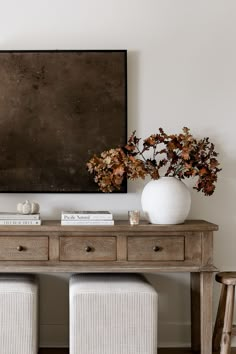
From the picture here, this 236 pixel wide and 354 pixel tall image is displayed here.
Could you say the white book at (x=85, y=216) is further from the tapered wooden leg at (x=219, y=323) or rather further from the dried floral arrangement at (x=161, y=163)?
the tapered wooden leg at (x=219, y=323)

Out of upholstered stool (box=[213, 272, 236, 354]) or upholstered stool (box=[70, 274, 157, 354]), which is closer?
upholstered stool (box=[70, 274, 157, 354])

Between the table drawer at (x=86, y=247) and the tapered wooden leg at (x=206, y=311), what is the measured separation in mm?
504

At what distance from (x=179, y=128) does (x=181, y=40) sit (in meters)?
0.56

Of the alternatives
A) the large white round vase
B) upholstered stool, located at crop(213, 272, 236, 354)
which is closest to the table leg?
upholstered stool, located at crop(213, 272, 236, 354)

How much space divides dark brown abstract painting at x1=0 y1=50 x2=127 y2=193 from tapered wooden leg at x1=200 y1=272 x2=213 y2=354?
88 centimetres

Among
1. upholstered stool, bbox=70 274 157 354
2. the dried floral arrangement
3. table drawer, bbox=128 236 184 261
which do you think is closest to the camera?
upholstered stool, bbox=70 274 157 354

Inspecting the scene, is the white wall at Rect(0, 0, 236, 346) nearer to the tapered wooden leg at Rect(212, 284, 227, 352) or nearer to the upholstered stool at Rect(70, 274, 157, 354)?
the tapered wooden leg at Rect(212, 284, 227, 352)

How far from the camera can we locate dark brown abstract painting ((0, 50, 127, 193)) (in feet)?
10.0

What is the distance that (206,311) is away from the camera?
2.65m

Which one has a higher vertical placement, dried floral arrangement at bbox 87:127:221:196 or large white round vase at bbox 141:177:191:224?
dried floral arrangement at bbox 87:127:221:196

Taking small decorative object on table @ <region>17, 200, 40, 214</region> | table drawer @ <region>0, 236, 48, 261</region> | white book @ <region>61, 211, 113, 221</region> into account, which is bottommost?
table drawer @ <region>0, 236, 48, 261</region>

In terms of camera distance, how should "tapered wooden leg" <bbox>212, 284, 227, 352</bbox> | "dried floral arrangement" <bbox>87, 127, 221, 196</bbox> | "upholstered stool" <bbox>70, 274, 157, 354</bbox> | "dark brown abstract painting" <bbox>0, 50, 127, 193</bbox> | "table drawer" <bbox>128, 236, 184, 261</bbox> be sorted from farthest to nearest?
"dark brown abstract painting" <bbox>0, 50, 127, 193</bbox>
"tapered wooden leg" <bbox>212, 284, 227, 352</bbox>
"dried floral arrangement" <bbox>87, 127, 221, 196</bbox>
"table drawer" <bbox>128, 236, 184, 261</bbox>
"upholstered stool" <bbox>70, 274, 157, 354</bbox>

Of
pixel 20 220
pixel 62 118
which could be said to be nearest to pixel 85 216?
pixel 20 220

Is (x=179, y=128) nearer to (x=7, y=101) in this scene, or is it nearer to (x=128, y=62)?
(x=128, y=62)
